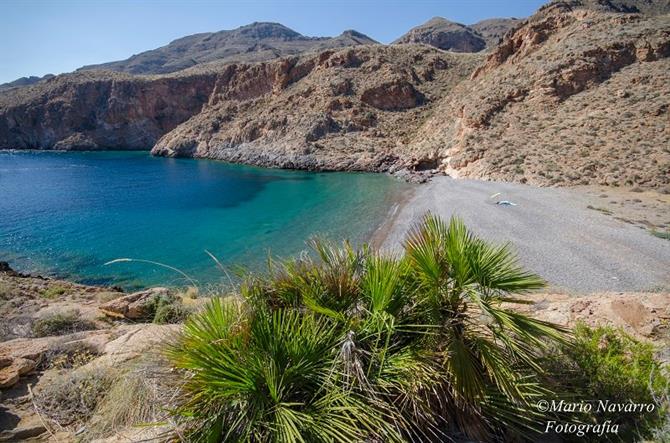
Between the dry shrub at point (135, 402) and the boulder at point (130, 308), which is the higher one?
the dry shrub at point (135, 402)

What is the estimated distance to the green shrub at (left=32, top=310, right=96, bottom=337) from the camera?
6328 millimetres

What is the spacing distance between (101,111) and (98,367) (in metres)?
87.8

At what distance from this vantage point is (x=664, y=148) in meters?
17.9

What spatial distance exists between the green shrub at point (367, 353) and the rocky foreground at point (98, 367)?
0.50 m

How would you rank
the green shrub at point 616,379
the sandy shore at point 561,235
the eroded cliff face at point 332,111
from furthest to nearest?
the eroded cliff face at point 332,111
the sandy shore at point 561,235
the green shrub at point 616,379

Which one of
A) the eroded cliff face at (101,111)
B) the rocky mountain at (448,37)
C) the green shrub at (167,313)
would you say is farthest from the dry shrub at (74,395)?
the rocky mountain at (448,37)

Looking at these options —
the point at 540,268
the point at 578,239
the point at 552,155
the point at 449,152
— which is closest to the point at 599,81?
the point at 552,155

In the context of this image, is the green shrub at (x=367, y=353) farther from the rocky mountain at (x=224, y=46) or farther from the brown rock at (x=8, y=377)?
the rocky mountain at (x=224, y=46)

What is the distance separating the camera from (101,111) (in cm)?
7281

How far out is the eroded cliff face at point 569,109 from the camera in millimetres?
19391

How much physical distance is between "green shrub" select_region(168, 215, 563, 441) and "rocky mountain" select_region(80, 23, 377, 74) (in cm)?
12033

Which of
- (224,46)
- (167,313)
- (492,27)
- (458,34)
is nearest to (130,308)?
(167,313)

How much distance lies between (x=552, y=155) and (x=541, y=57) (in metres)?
14.6

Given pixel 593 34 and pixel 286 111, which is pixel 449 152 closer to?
pixel 593 34
